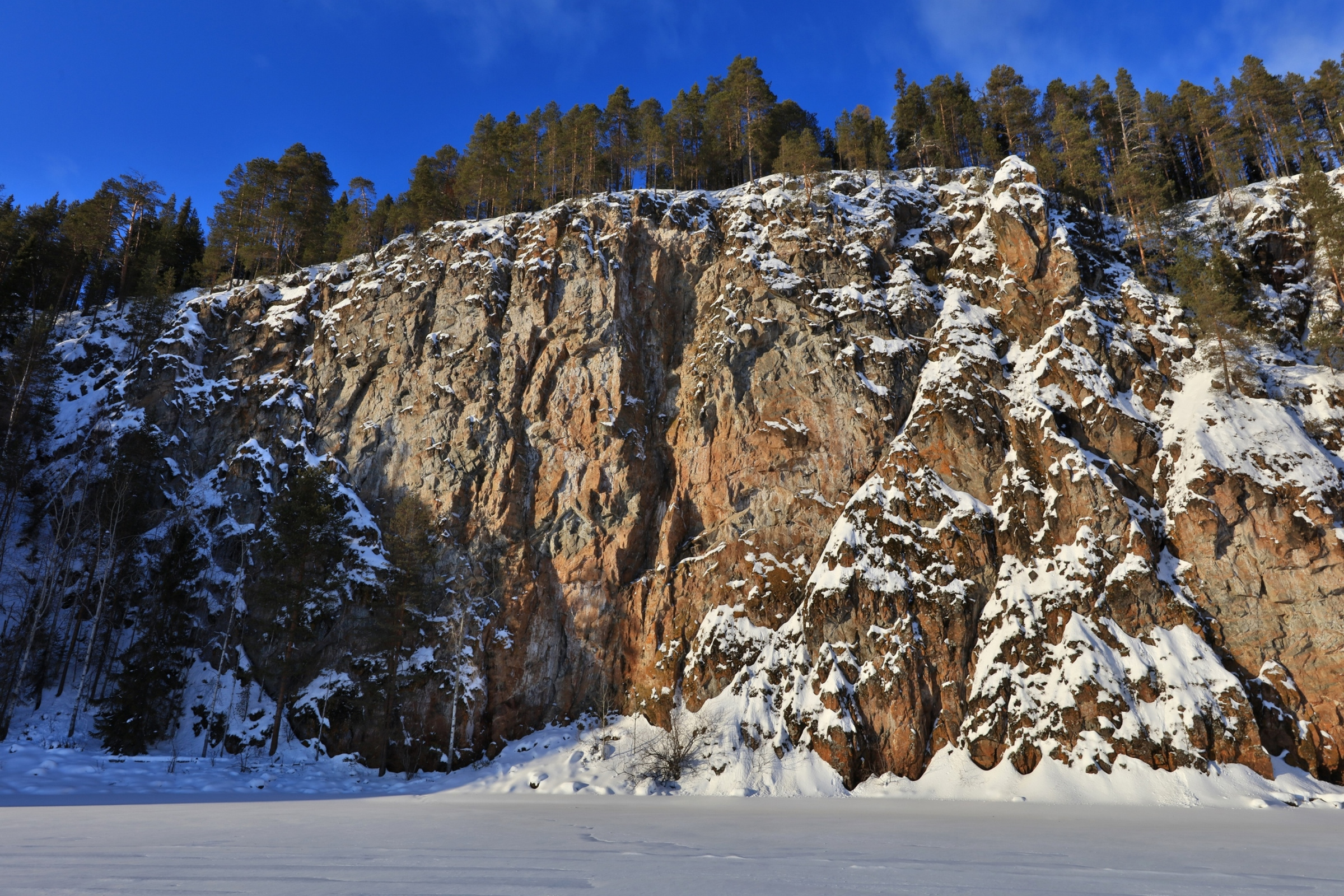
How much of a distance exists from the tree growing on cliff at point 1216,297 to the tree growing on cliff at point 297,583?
46204 mm

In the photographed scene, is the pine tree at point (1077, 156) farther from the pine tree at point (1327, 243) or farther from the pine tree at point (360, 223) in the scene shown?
the pine tree at point (360, 223)

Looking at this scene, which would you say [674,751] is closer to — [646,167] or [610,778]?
[610,778]

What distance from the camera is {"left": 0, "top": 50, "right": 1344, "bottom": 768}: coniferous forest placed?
154ft

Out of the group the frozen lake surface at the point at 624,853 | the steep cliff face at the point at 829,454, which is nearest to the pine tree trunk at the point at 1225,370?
the steep cliff face at the point at 829,454

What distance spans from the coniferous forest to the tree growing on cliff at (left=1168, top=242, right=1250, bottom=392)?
366cm

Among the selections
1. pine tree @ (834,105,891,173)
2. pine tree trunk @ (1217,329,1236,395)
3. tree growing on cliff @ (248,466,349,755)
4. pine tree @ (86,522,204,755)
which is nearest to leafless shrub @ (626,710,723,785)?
tree growing on cliff @ (248,466,349,755)

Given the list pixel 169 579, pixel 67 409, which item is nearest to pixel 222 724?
pixel 169 579

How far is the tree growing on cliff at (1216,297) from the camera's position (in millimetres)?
31422

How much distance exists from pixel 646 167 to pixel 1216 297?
144 ft

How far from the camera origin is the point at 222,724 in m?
29.8

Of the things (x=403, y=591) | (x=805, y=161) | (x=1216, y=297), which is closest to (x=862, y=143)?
(x=805, y=161)

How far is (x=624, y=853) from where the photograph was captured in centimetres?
665

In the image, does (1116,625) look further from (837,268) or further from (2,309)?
(2,309)

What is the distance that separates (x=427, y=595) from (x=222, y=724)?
34.9ft
